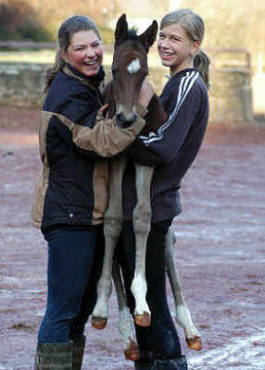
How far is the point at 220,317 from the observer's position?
7852 mm

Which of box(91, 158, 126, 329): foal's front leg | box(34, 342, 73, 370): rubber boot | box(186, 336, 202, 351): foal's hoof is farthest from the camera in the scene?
box(186, 336, 202, 351): foal's hoof

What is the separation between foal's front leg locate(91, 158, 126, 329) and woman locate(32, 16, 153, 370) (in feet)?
0.17

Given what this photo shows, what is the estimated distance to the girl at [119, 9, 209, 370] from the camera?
15.3ft

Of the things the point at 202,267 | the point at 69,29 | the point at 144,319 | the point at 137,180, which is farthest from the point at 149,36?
the point at 202,267

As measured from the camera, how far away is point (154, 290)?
4848 millimetres

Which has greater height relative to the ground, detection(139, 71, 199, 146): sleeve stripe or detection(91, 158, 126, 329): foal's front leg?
detection(139, 71, 199, 146): sleeve stripe

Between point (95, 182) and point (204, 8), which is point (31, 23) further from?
point (95, 182)

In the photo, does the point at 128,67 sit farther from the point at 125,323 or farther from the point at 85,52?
the point at 125,323

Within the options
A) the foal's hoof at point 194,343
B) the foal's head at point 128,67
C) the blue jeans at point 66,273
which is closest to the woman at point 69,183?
the blue jeans at point 66,273

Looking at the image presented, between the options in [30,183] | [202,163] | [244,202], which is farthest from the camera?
[202,163]

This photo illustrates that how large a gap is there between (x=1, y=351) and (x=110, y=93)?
264 cm

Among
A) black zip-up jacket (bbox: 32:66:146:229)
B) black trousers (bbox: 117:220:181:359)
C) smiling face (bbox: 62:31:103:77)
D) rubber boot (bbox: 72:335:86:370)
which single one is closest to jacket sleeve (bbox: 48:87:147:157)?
black zip-up jacket (bbox: 32:66:146:229)

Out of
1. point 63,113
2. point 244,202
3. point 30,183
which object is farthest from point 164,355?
point 30,183

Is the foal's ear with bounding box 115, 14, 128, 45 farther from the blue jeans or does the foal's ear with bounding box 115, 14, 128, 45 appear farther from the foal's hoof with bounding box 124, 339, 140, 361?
the foal's hoof with bounding box 124, 339, 140, 361
